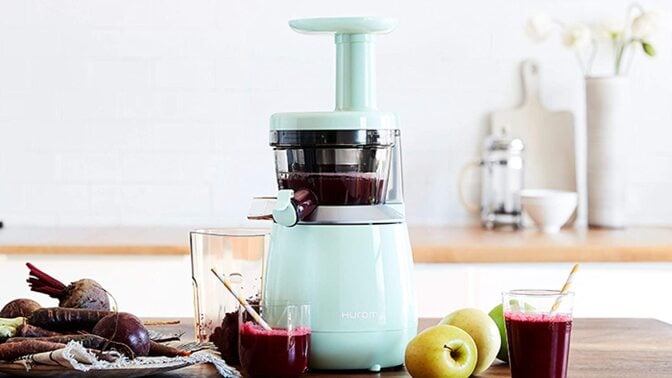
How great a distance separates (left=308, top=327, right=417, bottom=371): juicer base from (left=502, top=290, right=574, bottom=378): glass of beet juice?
204 millimetres

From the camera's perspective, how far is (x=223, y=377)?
156cm

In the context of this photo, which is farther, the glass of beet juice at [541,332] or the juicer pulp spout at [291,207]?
the juicer pulp spout at [291,207]

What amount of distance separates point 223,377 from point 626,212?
2.37 metres

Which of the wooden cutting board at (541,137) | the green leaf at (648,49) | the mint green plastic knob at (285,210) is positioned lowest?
the mint green plastic knob at (285,210)

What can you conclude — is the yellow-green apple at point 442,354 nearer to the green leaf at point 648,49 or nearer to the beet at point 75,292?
the beet at point 75,292

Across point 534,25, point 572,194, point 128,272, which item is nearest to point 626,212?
point 572,194

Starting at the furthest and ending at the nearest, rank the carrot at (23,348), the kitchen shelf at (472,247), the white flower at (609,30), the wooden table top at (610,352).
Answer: the white flower at (609,30) → the kitchen shelf at (472,247) → the wooden table top at (610,352) → the carrot at (23,348)

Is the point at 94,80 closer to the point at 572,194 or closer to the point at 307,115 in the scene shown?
the point at 572,194

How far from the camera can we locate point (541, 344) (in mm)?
1515

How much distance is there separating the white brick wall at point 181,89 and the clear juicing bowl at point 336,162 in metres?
1.94

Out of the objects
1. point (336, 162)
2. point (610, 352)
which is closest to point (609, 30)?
point (610, 352)

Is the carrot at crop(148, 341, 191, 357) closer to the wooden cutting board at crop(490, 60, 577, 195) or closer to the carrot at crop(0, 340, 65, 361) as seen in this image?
the carrot at crop(0, 340, 65, 361)

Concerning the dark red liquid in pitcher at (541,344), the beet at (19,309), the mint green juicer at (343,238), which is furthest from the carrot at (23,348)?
the dark red liquid in pitcher at (541,344)

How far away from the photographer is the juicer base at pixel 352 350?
164 cm
